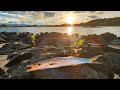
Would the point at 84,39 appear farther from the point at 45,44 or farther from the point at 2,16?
the point at 2,16

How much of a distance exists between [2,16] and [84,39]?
1.39 meters

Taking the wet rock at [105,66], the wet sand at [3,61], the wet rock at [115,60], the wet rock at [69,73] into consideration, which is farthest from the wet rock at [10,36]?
the wet rock at [115,60]

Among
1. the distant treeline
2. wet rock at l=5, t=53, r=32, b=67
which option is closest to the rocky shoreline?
wet rock at l=5, t=53, r=32, b=67

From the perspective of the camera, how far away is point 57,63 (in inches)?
158

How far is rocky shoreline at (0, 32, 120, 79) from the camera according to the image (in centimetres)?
397

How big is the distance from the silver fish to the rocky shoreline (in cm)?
6

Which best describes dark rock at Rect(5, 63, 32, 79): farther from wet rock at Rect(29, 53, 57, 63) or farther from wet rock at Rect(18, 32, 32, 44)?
wet rock at Rect(18, 32, 32, 44)

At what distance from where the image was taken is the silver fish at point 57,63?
13.0ft

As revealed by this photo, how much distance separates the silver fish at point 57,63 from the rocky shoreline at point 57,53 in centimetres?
6

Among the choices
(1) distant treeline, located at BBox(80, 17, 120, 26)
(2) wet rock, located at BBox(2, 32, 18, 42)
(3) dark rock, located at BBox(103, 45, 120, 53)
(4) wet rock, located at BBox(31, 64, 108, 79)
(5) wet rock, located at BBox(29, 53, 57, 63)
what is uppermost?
(1) distant treeline, located at BBox(80, 17, 120, 26)

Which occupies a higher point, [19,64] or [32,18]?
[32,18]

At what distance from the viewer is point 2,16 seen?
4203 millimetres
